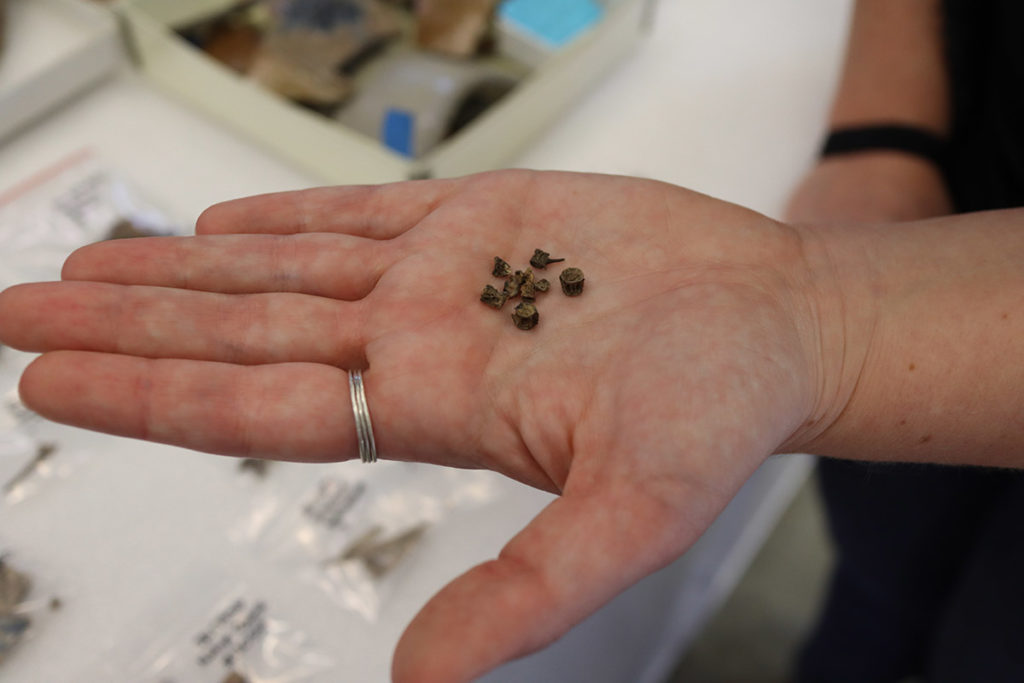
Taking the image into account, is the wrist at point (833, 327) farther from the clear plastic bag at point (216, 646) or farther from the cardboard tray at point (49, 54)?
the cardboard tray at point (49, 54)

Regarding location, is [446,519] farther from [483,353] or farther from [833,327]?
[833,327]

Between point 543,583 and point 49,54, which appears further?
point 49,54

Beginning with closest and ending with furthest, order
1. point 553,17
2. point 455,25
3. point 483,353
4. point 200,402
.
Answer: point 200,402 < point 483,353 < point 455,25 < point 553,17

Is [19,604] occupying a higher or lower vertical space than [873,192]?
lower

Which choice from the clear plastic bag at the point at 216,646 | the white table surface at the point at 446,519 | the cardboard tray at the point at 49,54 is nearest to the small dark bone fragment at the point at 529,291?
the white table surface at the point at 446,519

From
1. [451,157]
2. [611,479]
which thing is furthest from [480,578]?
[451,157]

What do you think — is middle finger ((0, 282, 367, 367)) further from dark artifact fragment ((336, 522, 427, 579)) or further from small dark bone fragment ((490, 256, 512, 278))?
dark artifact fragment ((336, 522, 427, 579))

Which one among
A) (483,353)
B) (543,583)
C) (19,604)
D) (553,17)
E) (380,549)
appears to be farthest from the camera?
(553,17)

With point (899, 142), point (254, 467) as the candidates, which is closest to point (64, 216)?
point (254, 467)

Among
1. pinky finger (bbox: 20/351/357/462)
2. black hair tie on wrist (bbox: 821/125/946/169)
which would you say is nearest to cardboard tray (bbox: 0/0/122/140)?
pinky finger (bbox: 20/351/357/462)

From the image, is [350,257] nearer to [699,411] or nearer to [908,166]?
[699,411]
